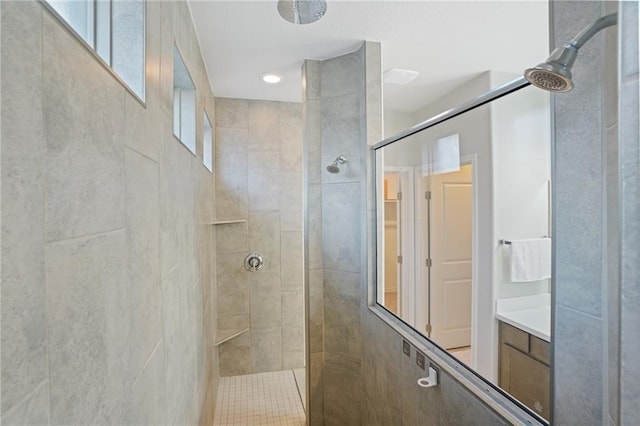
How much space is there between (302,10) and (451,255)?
1.63 metres

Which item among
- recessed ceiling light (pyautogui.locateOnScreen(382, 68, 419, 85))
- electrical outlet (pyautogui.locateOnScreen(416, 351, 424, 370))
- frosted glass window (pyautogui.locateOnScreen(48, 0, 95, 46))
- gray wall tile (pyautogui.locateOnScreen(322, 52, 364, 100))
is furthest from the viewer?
recessed ceiling light (pyautogui.locateOnScreen(382, 68, 419, 85))

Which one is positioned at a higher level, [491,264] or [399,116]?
[399,116]

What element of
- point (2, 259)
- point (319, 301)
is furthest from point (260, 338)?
point (2, 259)

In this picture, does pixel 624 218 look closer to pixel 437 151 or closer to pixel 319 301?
pixel 437 151

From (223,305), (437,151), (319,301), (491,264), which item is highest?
(437,151)

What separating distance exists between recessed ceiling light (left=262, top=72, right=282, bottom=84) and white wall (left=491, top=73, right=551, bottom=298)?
1.71 metres

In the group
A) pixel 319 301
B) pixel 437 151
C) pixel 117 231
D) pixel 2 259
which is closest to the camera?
pixel 2 259

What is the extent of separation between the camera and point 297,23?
5.87 ft

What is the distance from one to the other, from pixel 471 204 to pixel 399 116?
228 cm

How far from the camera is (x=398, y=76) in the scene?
2.57 m

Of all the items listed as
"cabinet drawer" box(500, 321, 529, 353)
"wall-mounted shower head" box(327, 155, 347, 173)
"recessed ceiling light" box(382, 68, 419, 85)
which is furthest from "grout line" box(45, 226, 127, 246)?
"recessed ceiling light" box(382, 68, 419, 85)

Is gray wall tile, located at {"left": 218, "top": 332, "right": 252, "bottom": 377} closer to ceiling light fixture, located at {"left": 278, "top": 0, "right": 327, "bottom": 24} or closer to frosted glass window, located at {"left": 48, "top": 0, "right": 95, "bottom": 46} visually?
ceiling light fixture, located at {"left": 278, "top": 0, "right": 327, "bottom": 24}

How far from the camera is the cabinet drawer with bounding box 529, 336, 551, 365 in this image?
1012 mm

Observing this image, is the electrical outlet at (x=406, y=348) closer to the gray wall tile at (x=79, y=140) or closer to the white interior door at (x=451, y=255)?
the white interior door at (x=451, y=255)
